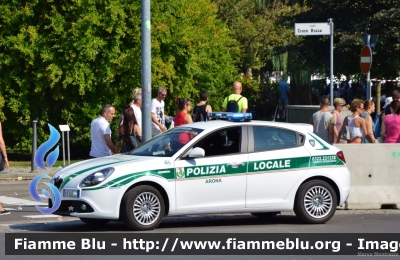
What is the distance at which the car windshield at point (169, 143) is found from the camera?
472 inches

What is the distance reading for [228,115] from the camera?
1273cm

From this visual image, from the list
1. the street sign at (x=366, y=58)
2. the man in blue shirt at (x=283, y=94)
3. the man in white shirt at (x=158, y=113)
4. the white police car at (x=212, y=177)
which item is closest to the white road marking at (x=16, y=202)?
the man in white shirt at (x=158, y=113)

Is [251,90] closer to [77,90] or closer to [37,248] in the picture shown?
[77,90]

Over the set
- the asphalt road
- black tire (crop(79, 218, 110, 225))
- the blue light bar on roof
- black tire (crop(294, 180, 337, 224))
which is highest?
the blue light bar on roof

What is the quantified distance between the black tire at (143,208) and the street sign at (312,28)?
34.3ft

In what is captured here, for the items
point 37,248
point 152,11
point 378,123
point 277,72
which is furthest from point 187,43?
point 277,72

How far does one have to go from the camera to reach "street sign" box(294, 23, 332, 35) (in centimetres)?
2100

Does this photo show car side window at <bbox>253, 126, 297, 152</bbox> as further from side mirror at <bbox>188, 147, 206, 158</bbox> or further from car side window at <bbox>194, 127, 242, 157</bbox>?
side mirror at <bbox>188, 147, 206, 158</bbox>

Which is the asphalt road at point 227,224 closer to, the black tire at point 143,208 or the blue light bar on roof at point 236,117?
the black tire at point 143,208

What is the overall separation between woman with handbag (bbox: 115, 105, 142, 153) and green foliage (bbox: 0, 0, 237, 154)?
10.9m

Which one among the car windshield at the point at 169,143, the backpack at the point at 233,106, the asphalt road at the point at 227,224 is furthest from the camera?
the backpack at the point at 233,106

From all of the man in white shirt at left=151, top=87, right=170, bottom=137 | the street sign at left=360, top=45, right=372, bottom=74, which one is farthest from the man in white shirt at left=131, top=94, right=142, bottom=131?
the street sign at left=360, top=45, right=372, bottom=74

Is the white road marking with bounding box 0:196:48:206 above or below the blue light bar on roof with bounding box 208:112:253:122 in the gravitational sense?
below

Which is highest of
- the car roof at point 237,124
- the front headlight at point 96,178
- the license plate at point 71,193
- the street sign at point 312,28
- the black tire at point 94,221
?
the street sign at point 312,28
